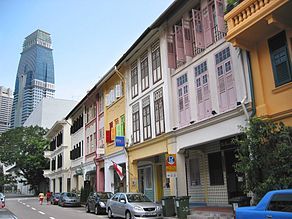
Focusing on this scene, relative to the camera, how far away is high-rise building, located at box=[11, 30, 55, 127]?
124 metres

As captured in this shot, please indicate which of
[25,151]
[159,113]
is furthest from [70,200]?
[25,151]

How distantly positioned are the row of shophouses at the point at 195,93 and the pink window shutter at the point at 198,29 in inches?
1.9

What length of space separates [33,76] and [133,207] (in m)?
118

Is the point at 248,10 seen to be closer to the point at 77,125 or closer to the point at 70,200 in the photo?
the point at 70,200

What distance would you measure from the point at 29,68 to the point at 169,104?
11763cm

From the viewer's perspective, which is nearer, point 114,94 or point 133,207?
point 133,207

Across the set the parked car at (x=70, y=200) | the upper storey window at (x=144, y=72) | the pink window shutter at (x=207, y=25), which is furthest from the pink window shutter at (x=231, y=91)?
the parked car at (x=70, y=200)

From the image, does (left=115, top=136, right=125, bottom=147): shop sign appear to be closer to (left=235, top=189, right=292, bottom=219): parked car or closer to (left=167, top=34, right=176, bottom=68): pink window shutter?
(left=167, top=34, right=176, bottom=68): pink window shutter

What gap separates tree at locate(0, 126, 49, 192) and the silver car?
4655cm

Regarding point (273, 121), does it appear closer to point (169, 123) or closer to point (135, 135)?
point (169, 123)

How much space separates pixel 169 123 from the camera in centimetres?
1994

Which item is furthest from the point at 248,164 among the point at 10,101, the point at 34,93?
the point at 10,101

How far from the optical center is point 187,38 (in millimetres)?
18781

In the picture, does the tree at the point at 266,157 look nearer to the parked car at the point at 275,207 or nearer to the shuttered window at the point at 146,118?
the parked car at the point at 275,207
